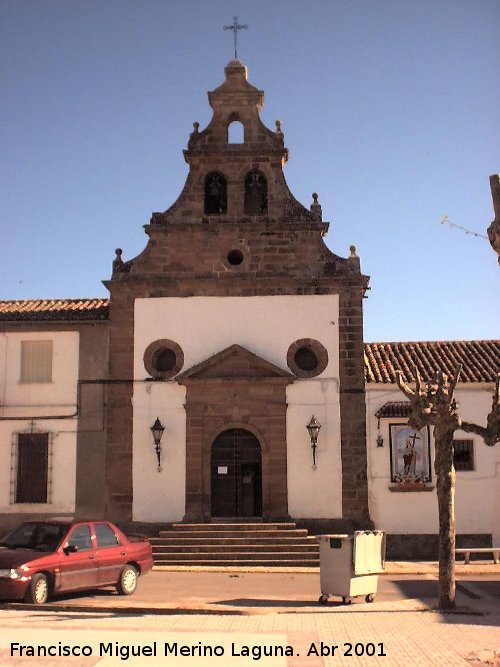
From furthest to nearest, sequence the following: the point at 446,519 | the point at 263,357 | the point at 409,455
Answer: the point at 263,357
the point at 409,455
the point at 446,519

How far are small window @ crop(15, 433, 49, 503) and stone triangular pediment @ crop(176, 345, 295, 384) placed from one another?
4075 mm

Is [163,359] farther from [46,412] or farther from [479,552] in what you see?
[479,552]

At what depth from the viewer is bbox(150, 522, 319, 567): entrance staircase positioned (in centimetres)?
1956

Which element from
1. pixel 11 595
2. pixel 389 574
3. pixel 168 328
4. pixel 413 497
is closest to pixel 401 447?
pixel 413 497

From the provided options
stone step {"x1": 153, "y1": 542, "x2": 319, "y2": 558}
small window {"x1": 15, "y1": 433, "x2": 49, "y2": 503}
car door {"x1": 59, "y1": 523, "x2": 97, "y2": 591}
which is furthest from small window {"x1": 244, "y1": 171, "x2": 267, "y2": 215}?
car door {"x1": 59, "y1": 523, "x2": 97, "y2": 591}

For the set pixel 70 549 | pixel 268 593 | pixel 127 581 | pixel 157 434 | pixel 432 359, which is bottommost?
pixel 268 593

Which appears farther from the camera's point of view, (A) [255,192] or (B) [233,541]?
(A) [255,192]

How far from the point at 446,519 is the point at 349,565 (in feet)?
5.57

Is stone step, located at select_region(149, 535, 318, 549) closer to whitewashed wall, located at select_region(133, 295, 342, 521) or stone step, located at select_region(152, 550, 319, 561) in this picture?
stone step, located at select_region(152, 550, 319, 561)

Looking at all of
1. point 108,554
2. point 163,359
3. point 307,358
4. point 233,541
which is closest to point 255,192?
point 307,358

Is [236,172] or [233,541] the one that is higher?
[236,172]

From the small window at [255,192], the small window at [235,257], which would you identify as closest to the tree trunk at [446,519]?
the small window at [235,257]

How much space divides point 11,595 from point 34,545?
4.15ft

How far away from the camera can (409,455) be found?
71.0 feet
